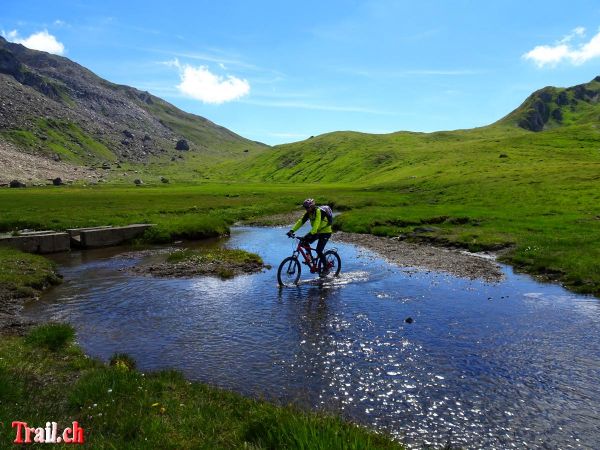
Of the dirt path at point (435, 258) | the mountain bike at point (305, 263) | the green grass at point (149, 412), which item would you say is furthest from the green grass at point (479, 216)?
the green grass at point (149, 412)

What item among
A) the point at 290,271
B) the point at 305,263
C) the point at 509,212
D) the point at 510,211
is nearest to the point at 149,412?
the point at 290,271

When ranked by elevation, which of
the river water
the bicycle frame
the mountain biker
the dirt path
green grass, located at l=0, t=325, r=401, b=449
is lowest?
the river water

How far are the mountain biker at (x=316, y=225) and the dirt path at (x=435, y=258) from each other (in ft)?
25.9

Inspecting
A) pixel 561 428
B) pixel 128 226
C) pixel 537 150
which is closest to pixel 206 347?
pixel 561 428

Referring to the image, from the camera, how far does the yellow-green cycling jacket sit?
79.0 ft

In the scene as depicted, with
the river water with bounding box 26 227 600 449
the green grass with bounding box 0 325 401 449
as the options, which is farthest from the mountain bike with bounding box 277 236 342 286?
the green grass with bounding box 0 325 401 449

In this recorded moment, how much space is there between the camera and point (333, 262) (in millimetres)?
26562

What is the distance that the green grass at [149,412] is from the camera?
7508mm

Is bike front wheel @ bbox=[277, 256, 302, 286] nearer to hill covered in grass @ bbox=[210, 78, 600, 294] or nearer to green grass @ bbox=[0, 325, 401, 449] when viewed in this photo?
green grass @ bbox=[0, 325, 401, 449]

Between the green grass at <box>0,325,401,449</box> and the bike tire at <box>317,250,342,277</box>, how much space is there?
15.0 m

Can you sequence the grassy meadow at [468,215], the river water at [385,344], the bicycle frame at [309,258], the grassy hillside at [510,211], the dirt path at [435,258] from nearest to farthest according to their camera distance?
1. the river water at [385,344]
2. the bicycle frame at [309,258]
3. the dirt path at [435,258]
4. the grassy hillside at [510,211]
5. the grassy meadow at [468,215]

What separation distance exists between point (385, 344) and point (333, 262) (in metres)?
11.5

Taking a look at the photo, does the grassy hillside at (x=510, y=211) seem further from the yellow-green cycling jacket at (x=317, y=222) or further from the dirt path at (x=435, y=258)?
the yellow-green cycling jacket at (x=317, y=222)

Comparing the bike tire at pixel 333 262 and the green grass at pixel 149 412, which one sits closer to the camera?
the green grass at pixel 149 412
